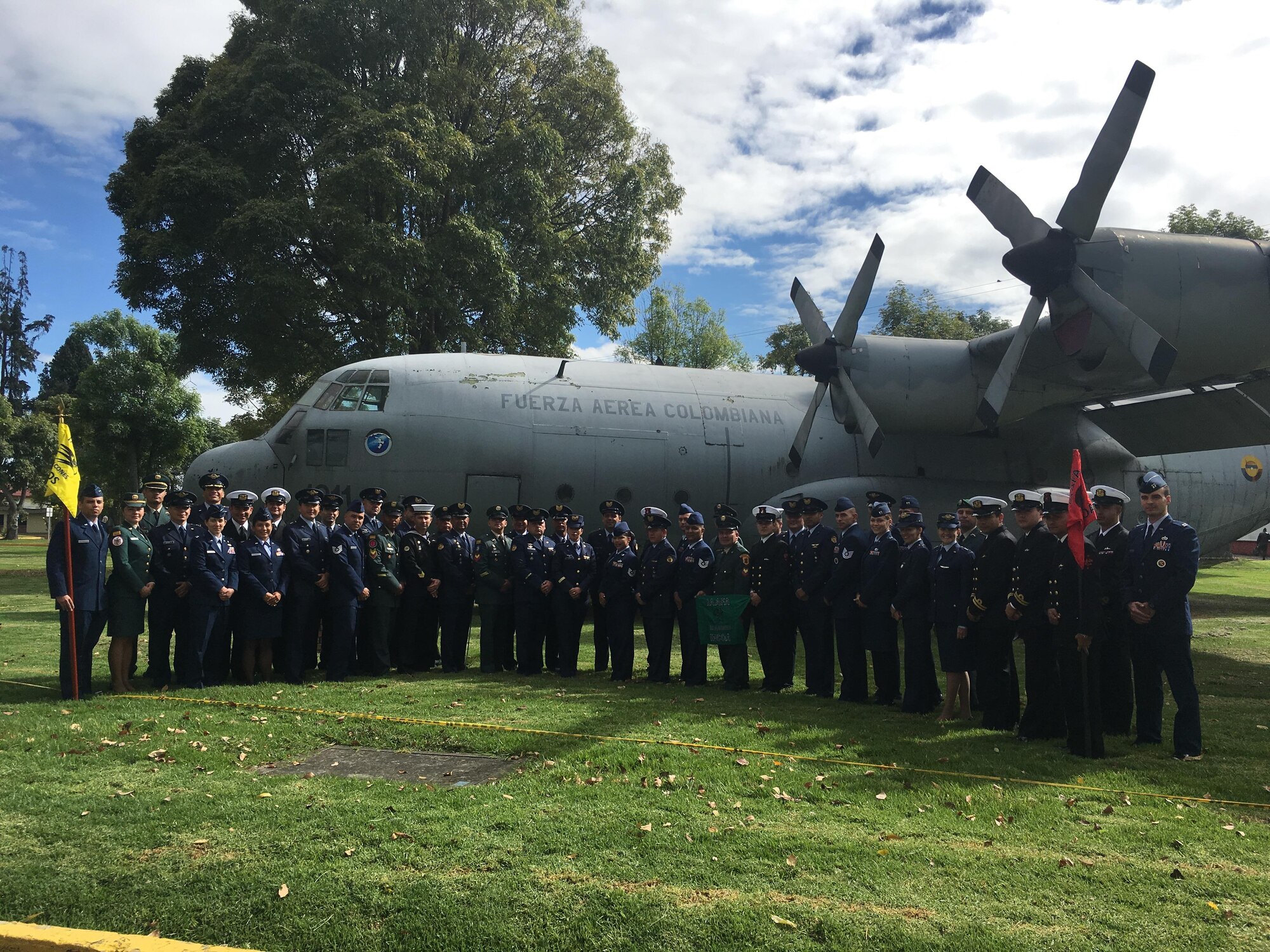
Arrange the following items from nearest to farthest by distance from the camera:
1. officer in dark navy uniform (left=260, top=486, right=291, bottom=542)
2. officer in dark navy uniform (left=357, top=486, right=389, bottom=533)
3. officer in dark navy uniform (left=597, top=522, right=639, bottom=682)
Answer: officer in dark navy uniform (left=260, top=486, right=291, bottom=542) → officer in dark navy uniform (left=597, top=522, right=639, bottom=682) → officer in dark navy uniform (left=357, top=486, right=389, bottom=533)

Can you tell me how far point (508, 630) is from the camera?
9.88 metres

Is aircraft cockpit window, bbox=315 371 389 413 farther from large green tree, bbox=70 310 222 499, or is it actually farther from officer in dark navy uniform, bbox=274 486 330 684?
large green tree, bbox=70 310 222 499

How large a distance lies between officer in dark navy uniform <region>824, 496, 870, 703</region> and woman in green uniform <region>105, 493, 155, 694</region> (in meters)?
6.88

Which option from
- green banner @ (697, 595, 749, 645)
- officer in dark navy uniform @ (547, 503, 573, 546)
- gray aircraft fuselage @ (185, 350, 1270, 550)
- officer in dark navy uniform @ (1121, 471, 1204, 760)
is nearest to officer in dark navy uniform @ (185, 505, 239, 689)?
officer in dark navy uniform @ (547, 503, 573, 546)

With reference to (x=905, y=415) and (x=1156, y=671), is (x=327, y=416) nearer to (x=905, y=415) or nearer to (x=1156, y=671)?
(x=905, y=415)

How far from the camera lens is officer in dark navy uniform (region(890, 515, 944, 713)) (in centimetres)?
760

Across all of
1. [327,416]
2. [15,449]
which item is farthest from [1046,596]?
[15,449]

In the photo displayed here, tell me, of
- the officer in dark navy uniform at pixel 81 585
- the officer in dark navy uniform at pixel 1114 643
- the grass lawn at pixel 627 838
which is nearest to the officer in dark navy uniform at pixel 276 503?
the officer in dark navy uniform at pixel 81 585

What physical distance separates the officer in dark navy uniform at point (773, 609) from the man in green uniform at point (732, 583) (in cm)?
14

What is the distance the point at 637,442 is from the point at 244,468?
6274 millimetres

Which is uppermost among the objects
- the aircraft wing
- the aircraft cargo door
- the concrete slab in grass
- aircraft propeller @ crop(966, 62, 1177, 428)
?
aircraft propeller @ crop(966, 62, 1177, 428)

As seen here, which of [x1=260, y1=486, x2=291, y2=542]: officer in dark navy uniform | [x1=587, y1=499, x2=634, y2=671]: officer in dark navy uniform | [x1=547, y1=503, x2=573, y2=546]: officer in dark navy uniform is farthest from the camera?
[x1=547, y1=503, x2=573, y2=546]: officer in dark navy uniform

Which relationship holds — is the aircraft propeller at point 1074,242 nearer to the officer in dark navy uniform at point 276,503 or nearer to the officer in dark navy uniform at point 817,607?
the officer in dark navy uniform at point 817,607

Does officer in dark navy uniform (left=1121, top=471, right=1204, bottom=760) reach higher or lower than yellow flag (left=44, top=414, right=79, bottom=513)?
lower
